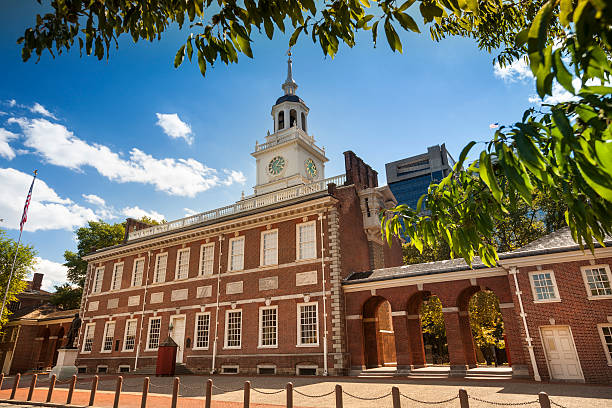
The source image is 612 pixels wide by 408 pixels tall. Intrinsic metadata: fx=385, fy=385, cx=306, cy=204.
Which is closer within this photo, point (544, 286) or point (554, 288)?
point (554, 288)

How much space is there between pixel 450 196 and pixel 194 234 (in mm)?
27318

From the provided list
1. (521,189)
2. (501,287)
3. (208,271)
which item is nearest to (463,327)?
(501,287)

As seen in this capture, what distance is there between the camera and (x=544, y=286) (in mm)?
16656

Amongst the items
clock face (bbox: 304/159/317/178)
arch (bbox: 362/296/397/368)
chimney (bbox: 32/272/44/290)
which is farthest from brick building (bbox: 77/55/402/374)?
chimney (bbox: 32/272/44/290)

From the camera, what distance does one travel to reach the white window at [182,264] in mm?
29064

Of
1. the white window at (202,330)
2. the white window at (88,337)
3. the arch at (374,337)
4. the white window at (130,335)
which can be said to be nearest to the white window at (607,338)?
the arch at (374,337)

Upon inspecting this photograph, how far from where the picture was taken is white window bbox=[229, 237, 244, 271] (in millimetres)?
26750

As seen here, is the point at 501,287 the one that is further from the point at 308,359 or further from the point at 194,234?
the point at 194,234

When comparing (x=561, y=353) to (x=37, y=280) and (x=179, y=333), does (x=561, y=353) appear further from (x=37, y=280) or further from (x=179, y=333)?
(x=37, y=280)

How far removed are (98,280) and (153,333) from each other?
9828 mm

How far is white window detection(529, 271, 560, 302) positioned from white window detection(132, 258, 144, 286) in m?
27.5

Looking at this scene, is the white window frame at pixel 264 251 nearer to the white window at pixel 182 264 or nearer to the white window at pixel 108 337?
the white window at pixel 182 264

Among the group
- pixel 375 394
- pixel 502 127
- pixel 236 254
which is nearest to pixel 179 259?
pixel 236 254

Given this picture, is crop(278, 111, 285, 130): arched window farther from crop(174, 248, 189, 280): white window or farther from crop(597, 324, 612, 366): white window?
crop(597, 324, 612, 366): white window
